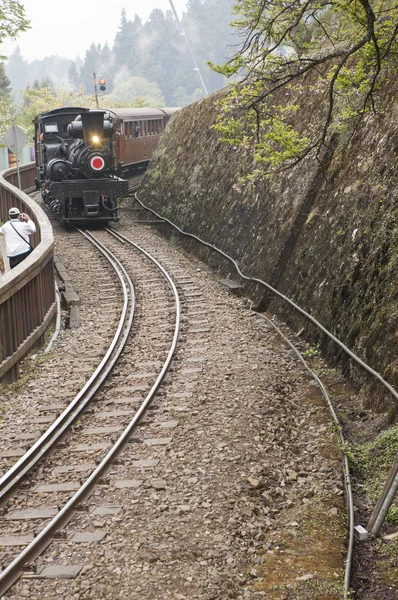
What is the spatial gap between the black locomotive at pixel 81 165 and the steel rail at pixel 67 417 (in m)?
9.20

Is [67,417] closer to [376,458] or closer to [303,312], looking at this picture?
[376,458]

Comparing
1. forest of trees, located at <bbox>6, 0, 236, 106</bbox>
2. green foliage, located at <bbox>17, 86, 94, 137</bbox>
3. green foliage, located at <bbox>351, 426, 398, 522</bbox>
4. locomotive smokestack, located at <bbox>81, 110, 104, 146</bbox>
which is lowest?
green foliage, located at <bbox>351, 426, 398, 522</bbox>

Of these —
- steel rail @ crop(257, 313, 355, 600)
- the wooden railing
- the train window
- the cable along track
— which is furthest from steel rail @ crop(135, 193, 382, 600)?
the train window

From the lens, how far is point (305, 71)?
29.1 ft

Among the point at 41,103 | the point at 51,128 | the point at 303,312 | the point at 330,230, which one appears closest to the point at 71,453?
the point at 303,312

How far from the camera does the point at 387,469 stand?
24.2 feet

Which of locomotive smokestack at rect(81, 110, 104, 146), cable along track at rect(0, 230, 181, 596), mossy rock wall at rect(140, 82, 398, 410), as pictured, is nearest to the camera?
cable along track at rect(0, 230, 181, 596)

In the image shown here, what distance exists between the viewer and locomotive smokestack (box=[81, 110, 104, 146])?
71.4 ft

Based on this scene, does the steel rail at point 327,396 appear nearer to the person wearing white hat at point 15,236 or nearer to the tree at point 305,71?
the tree at point 305,71

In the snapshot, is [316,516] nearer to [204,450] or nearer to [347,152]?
[204,450]

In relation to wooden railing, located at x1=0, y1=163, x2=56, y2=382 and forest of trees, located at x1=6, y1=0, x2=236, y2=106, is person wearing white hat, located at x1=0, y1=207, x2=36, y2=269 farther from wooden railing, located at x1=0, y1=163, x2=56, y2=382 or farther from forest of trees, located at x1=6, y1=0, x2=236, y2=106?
forest of trees, located at x1=6, y1=0, x2=236, y2=106

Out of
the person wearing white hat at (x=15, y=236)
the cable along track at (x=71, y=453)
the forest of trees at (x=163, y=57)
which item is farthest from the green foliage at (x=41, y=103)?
the cable along track at (x=71, y=453)

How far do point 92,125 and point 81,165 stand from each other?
4.42 ft

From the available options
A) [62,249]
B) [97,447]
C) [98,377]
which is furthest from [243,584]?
[62,249]
